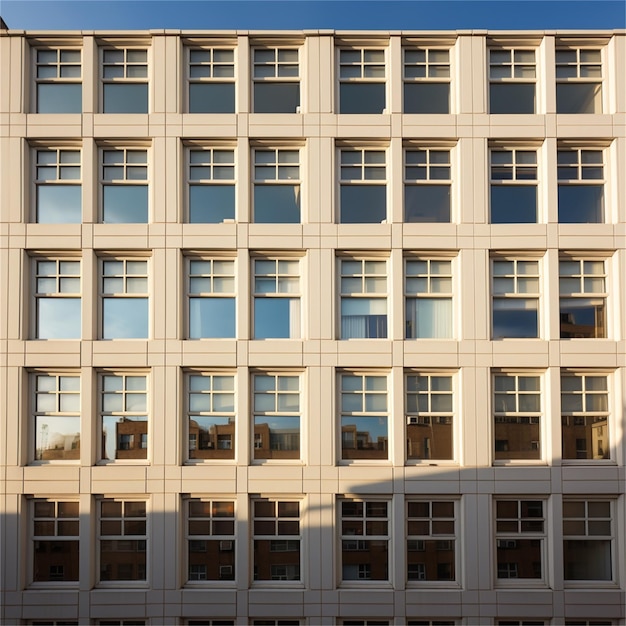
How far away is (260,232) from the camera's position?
44.0 feet

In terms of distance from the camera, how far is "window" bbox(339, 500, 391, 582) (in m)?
13.2

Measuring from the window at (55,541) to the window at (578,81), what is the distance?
14589mm

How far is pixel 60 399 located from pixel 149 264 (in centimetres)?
366

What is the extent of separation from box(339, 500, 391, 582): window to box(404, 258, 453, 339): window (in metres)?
3.96

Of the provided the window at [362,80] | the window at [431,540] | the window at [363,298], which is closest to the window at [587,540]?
the window at [431,540]

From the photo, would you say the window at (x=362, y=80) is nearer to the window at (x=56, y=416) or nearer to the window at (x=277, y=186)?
the window at (x=277, y=186)

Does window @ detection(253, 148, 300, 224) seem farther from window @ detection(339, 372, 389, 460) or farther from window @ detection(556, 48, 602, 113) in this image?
window @ detection(556, 48, 602, 113)

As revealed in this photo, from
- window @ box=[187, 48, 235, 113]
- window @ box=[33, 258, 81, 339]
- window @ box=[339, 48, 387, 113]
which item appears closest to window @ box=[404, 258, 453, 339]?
window @ box=[339, 48, 387, 113]

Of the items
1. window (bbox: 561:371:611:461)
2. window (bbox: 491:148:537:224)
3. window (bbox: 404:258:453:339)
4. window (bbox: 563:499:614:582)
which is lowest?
window (bbox: 563:499:614:582)

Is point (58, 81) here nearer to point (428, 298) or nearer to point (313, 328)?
point (313, 328)

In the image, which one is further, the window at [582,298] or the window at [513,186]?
the window at [513,186]

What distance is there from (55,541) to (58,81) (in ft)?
34.6

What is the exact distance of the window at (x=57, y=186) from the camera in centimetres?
1375

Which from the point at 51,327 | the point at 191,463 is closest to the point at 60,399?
the point at 51,327
